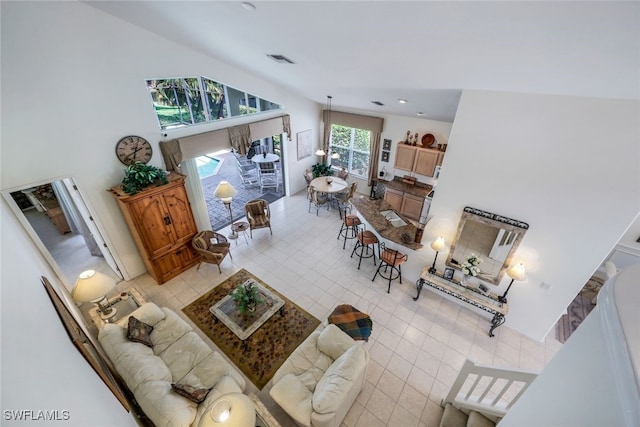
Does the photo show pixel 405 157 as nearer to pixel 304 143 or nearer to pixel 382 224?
pixel 382 224

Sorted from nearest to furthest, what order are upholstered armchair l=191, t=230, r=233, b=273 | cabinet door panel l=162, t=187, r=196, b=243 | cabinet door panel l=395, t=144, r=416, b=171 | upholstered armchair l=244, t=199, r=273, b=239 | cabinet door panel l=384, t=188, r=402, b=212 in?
1. cabinet door panel l=162, t=187, r=196, b=243
2. upholstered armchair l=191, t=230, r=233, b=273
3. upholstered armchair l=244, t=199, r=273, b=239
4. cabinet door panel l=395, t=144, r=416, b=171
5. cabinet door panel l=384, t=188, r=402, b=212

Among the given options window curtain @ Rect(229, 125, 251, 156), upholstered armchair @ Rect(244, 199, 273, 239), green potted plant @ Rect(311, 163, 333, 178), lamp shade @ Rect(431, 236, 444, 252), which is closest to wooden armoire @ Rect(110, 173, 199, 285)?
upholstered armchair @ Rect(244, 199, 273, 239)

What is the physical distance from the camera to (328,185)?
7941 millimetres

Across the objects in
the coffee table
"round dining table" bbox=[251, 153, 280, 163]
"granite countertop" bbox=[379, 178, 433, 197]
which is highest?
"round dining table" bbox=[251, 153, 280, 163]

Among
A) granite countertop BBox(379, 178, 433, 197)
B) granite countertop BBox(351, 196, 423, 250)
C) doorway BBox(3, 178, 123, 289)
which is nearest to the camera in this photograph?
doorway BBox(3, 178, 123, 289)

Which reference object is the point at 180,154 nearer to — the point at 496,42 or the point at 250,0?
the point at 250,0

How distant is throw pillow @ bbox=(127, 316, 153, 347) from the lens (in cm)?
365

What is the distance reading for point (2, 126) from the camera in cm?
361

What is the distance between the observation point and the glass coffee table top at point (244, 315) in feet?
15.5

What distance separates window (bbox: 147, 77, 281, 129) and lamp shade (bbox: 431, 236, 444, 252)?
5.41 metres

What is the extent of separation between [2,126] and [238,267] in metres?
4.22

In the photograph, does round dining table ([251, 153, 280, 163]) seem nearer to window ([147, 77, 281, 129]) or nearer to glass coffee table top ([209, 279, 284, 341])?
window ([147, 77, 281, 129])

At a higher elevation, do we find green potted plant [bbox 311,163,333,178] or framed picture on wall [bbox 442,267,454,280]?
green potted plant [bbox 311,163,333,178]

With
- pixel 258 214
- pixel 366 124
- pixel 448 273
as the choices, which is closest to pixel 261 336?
pixel 258 214
